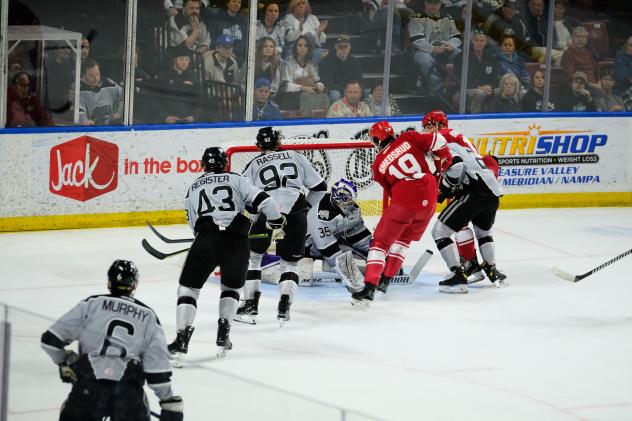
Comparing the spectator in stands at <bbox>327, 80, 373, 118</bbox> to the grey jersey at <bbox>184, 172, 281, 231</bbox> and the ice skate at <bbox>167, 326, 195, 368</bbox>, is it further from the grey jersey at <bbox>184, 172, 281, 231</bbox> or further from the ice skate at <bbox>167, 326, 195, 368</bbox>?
the ice skate at <bbox>167, 326, 195, 368</bbox>

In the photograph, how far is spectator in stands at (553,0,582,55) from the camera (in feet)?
36.8

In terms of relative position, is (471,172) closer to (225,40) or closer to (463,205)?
(463,205)

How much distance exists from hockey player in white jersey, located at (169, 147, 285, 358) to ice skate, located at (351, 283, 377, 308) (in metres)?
1.39

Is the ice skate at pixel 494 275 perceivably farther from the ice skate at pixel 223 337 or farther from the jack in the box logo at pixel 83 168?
the jack in the box logo at pixel 83 168

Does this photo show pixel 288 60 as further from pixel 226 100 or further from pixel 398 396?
pixel 398 396

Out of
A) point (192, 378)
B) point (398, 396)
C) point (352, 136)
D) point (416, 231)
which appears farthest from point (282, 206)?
point (352, 136)

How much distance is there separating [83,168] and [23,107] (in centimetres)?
60

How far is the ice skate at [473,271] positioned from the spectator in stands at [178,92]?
260 centimetres

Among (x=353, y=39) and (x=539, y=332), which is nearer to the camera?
(x=539, y=332)

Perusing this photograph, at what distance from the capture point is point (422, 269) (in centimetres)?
877

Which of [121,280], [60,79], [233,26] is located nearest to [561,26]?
[233,26]

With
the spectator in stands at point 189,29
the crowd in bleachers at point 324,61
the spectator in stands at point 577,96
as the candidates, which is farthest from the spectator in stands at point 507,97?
the spectator in stands at point 189,29

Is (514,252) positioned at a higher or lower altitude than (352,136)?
lower

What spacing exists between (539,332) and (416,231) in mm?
1003
